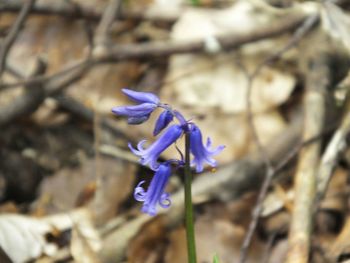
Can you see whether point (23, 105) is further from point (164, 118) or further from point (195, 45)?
point (164, 118)

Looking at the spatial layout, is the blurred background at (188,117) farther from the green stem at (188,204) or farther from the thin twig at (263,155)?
the green stem at (188,204)

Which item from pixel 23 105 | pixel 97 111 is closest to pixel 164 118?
pixel 23 105

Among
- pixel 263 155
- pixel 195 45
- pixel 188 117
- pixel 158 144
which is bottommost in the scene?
pixel 188 117

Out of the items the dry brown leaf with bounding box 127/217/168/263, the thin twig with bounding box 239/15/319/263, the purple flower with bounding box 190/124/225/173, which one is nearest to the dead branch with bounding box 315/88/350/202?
the thin twig with bounding box 239/15/319/263

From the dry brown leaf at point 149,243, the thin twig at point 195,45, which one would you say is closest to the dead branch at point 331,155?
the dry brown leaf at point 149,243

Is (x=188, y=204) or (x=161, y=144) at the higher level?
(x=161, y=144)

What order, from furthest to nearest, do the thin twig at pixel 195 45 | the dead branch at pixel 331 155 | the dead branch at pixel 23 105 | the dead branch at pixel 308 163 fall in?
the thin twig at pixel 195 45, the dead branch at pixel 23 105, the dead branch at pixel 331 155, the dead branch at pixel 308 163

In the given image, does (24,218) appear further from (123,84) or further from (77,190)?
(123,84)
